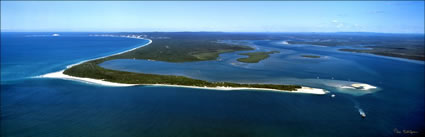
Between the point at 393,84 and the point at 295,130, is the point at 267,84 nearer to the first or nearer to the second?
the point at 295,130

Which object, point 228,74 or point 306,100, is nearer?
point 306,100

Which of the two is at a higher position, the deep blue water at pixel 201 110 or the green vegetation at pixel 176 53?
the green vegetation at pixel 176 53

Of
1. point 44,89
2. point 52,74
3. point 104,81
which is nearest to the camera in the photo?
point 44,89

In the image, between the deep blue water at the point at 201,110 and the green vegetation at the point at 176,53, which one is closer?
Answer: the deep blue water at the point at 201,110

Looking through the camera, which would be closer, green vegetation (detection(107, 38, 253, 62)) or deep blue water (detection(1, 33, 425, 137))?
deep blue water (detection(1, 33, 425, 137))

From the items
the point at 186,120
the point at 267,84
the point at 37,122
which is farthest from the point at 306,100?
the point at 37,122

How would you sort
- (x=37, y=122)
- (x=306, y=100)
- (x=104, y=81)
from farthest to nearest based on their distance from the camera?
(x=104, y=81)
(x=306, y=100)
(x=37, y=122)

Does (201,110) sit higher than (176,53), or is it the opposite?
(176,53)

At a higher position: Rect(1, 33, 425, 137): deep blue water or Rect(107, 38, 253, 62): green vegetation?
Rect(107, 38, 253, 62): green vegetation

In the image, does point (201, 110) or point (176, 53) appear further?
point (176, 53)

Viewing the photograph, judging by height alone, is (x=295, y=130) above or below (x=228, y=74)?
below
